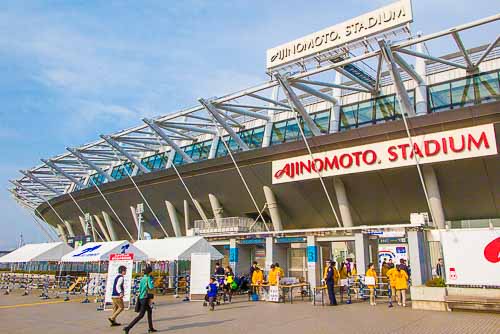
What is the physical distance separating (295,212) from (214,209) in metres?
6.96

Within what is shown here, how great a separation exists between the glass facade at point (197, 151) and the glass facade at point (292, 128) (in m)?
7.81

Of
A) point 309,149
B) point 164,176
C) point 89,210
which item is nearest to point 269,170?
point 309,149

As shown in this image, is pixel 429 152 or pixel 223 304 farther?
pixel 429 152

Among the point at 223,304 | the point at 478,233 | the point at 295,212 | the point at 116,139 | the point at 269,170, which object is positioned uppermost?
the point at 116,139

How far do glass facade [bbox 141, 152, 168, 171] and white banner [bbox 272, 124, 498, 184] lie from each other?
703 inches

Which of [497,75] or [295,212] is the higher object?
[497,75]

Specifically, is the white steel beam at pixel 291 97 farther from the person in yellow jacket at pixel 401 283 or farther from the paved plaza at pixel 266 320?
the paved plaza at pixel 266 320

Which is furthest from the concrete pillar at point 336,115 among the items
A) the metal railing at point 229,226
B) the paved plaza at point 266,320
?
the paved plaza at point 266,320

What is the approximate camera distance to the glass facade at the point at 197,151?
38.4 meters

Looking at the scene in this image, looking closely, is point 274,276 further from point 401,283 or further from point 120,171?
point 120,171

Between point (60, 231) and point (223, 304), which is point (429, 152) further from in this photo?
point (60, 231)

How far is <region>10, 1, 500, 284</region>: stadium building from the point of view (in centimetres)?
2081

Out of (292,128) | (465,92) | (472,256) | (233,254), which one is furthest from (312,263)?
(465,92)

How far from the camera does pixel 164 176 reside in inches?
1374
